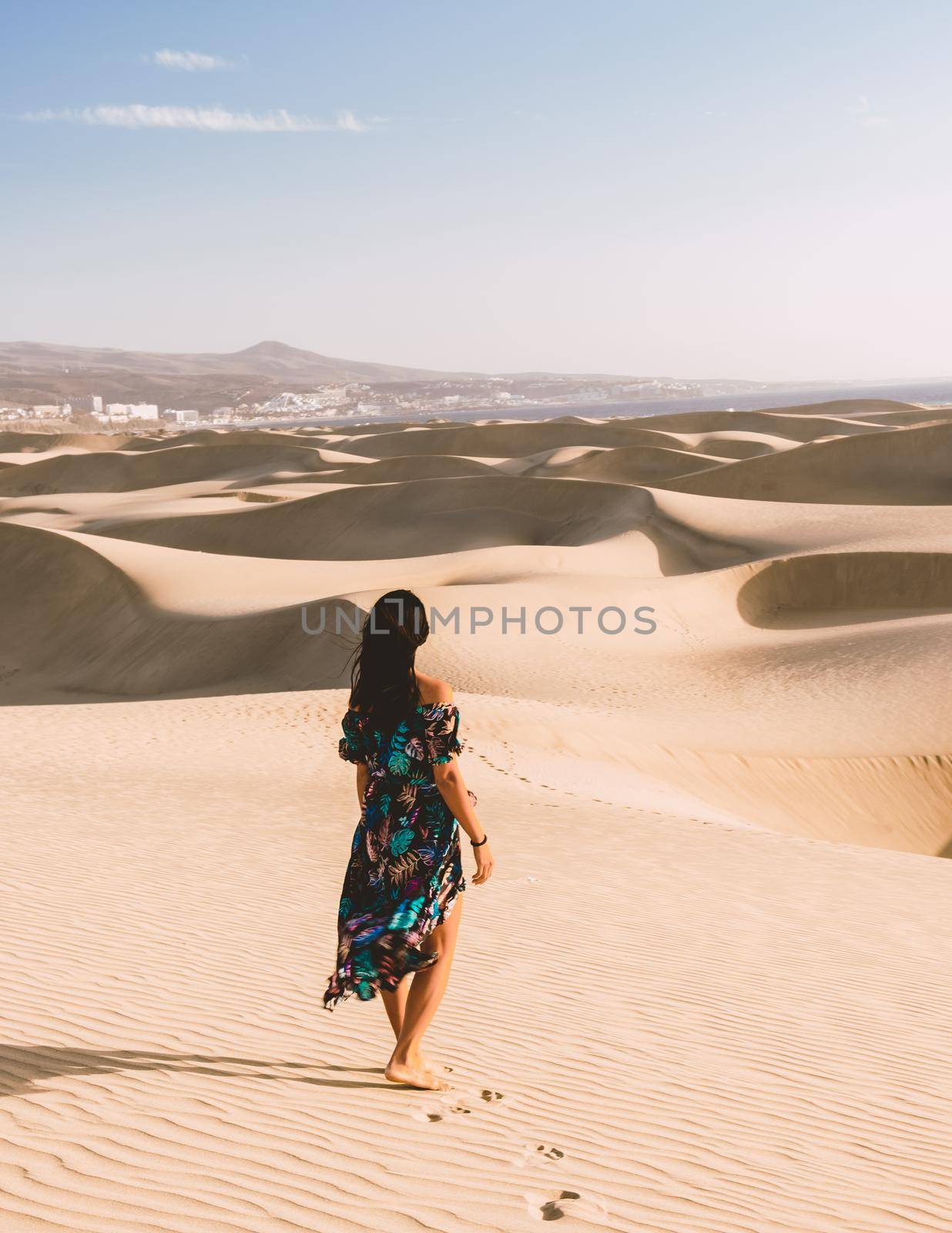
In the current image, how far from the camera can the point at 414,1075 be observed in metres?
4.23

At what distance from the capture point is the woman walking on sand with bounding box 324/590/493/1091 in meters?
4.12

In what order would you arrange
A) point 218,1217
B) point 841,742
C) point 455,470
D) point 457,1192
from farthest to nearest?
point 455,470
point 841,742
point 457,1192
point 218,1217

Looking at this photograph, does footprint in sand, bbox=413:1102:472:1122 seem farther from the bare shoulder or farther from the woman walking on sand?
the bare shoulder

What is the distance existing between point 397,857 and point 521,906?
11.5 feet

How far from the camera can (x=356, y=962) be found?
419cm

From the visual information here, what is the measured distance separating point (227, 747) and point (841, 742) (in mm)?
7606

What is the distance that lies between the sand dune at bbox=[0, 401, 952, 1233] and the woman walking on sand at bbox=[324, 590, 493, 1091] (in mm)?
369

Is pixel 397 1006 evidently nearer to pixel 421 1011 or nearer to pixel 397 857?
pixel 421 1011

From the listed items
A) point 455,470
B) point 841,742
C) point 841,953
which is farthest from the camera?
point 455,470

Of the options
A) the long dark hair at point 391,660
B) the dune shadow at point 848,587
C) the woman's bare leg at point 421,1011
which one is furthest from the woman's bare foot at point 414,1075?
the dune shadow at point 848,587

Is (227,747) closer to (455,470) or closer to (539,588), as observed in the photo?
(539,588)

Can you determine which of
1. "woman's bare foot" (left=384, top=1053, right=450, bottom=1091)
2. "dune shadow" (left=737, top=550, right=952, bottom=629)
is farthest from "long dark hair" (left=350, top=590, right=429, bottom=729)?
"dune shadow" (left=737, top=550, right=952, bottom=629)

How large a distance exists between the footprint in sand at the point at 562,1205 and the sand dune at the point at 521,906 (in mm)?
19

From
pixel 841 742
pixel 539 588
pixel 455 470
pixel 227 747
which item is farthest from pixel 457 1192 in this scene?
pixel 455 470
